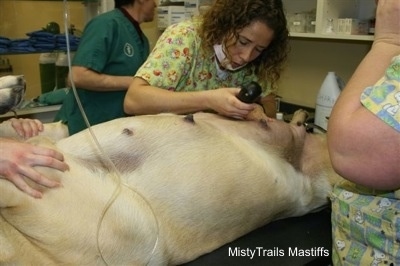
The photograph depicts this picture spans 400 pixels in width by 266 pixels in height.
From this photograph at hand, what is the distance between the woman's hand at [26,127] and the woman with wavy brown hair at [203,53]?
1.13ft

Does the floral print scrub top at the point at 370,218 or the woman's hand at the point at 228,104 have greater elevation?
the woman's hand at the point at 228,104

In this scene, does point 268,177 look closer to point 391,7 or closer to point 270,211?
point 270,211

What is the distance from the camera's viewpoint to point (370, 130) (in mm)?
655

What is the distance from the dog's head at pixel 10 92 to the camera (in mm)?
1039

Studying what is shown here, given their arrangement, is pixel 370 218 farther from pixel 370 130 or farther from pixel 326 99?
pixel 326 99

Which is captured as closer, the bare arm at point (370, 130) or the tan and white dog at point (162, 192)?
the bare arm at point (370, 130)

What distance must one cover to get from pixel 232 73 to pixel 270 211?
0.62 metres

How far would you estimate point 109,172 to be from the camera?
92 centimetres

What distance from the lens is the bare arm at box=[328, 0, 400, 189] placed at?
2.14 feet

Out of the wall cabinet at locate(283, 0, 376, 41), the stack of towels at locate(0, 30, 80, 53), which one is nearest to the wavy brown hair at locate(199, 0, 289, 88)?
the wall cabinet at locate(283, 0, 376, 41)

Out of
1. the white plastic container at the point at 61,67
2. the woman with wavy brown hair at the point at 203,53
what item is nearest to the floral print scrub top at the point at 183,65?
the woman with wavy brown hair at the point at 203,53

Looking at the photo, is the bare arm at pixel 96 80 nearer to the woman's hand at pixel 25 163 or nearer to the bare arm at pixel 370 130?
the woman's hand at pixel 25 163

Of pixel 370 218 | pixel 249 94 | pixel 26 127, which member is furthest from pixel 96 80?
pixel 370 218

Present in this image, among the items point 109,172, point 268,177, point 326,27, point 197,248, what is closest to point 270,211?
point 268,177
